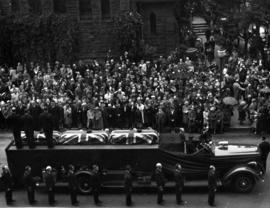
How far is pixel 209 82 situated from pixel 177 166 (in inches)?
427

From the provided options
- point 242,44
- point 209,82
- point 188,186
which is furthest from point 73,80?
point 242,44

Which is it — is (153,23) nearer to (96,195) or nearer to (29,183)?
(96,195)

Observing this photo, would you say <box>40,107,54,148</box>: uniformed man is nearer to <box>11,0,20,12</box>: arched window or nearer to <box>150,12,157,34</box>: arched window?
<box>11,0,20,12</box>: arched window

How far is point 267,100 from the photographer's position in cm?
3031

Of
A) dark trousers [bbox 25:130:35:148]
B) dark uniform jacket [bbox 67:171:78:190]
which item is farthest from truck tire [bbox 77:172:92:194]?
dark trousers [bbox 25:130:35:148]

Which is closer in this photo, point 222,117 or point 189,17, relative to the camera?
point 222,117

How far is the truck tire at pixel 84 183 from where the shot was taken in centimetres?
2295

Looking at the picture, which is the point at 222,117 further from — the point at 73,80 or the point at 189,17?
the point at 189,17

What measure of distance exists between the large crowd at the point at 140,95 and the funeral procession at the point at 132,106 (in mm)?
62

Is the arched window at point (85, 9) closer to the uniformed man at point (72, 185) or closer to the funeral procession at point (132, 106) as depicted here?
the funeral procession at point (132, 106)

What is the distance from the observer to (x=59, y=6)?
4053 centimetres

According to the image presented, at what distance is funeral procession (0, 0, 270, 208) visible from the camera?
22984mm

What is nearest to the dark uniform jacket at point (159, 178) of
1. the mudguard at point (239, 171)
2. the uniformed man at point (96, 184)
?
the uniformed man at point (96, 184)

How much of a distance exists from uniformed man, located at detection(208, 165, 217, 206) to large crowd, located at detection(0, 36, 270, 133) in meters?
7.82
